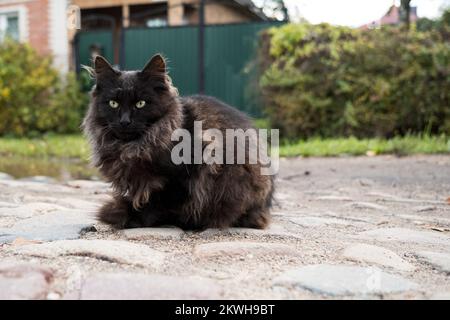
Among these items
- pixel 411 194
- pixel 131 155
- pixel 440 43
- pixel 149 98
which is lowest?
pixel 411 194

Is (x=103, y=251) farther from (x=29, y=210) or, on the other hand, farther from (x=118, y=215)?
(x=29, y=210)

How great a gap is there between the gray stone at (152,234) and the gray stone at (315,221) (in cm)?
91

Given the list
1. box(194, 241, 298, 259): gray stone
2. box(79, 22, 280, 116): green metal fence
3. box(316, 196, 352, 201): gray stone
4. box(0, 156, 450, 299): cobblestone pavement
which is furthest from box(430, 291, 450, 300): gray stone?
box(79, 22, 280, 116): green metal fence

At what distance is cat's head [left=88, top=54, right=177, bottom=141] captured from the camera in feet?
9.64

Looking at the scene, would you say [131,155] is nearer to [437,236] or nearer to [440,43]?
[437,236]

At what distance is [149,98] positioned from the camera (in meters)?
2.98

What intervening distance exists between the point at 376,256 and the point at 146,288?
1.15 metres

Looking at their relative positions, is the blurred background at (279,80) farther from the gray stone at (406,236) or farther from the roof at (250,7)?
the roof at (250,7)

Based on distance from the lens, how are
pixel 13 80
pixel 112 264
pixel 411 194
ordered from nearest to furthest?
pixel 112 264 < pixel 411 194 < pixel 13 80

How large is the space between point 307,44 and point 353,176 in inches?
144

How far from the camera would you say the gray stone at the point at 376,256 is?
2.30 metres

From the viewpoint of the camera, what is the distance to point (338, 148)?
7.73 metres

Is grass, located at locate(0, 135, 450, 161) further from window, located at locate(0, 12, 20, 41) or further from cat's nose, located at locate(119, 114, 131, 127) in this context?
window, located at locate(0, 12, 20, 41)
